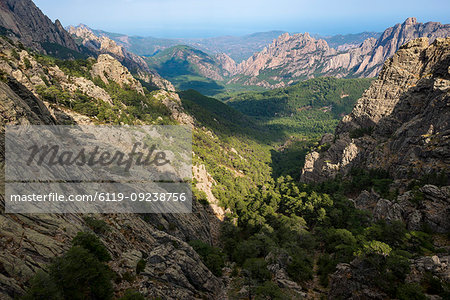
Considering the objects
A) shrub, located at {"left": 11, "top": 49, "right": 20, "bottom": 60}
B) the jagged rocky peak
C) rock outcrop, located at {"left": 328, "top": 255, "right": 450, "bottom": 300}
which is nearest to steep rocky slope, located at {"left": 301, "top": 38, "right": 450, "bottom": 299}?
the jagged rocky peak

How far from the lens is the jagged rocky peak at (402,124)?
68.9 metres

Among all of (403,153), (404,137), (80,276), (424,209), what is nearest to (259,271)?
(80,276)

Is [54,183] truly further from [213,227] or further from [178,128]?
[178,128]

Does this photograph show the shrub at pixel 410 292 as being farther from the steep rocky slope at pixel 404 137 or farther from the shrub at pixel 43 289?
the shrub at pixel 43 289

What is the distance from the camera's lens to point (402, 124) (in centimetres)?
9006

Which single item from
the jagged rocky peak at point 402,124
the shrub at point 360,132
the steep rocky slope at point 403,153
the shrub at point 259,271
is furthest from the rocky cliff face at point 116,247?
the shrub at point 360,132

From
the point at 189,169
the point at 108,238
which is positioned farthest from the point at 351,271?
the point at 189,169

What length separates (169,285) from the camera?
2948 centimetres

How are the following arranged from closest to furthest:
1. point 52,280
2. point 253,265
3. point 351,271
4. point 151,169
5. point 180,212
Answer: point 52,280 < point 351,271 < point 253,265 < point 180,212 < point 151,169

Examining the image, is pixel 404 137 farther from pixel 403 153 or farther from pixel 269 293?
pixel 269 293

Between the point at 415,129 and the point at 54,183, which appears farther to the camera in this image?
the point at 415,129

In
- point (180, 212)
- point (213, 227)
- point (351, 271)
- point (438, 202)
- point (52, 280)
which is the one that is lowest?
point (213, 227)

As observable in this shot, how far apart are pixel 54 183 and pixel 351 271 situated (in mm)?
46799

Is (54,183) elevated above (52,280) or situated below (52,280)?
above
